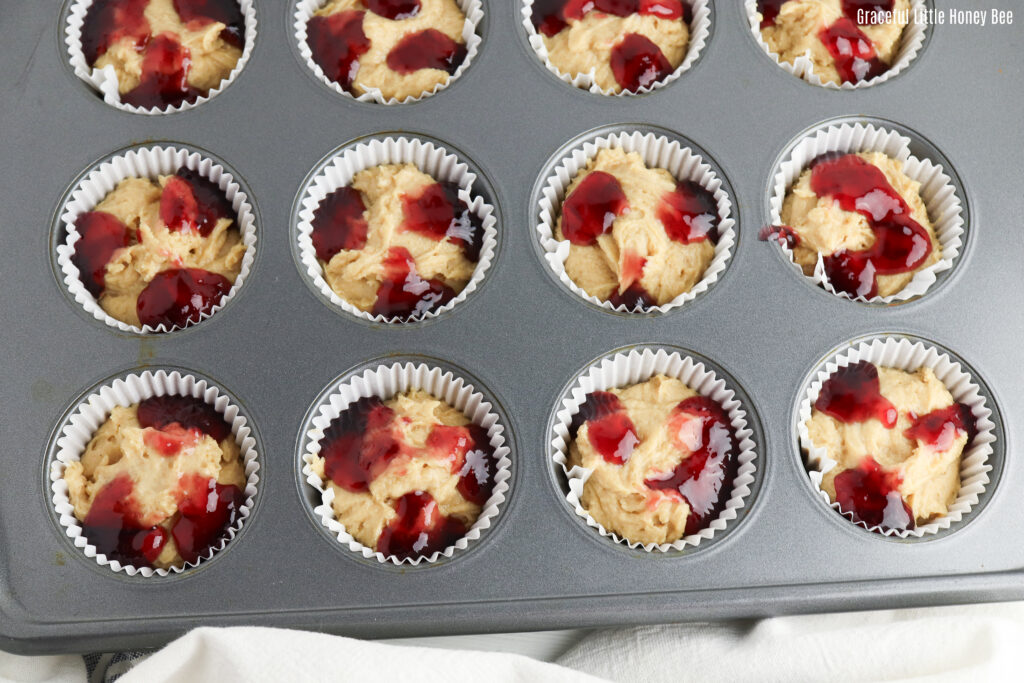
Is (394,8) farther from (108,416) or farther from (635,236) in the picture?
(108,416)

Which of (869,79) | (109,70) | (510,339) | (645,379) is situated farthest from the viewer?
(869,79)

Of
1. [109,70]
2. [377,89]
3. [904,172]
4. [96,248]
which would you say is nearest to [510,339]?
[377,89]

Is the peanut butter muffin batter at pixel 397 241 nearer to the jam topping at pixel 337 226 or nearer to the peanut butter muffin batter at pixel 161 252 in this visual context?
the jam topping at pixel 337 226

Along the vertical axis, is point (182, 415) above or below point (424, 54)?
below

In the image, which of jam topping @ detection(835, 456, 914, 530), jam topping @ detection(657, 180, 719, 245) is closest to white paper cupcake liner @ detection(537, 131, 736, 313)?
jam topping @ detection(657, 180, 719, 245)

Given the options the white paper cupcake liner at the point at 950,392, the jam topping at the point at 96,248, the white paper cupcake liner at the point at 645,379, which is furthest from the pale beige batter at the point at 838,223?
the jam topping at the point at 96,248

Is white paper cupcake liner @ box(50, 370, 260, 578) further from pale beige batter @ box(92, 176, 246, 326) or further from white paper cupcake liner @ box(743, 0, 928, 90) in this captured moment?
white paper cupcake liner @ box(743, 0, 928, 90)

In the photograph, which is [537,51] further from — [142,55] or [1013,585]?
[1013,585]

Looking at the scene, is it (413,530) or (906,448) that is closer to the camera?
(413,530)
